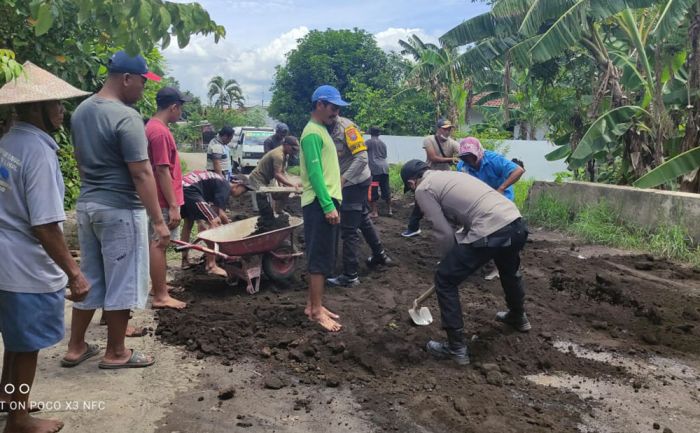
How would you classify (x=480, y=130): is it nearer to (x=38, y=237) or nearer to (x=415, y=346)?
(x=415, y=346)

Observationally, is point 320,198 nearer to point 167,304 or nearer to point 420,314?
point 420,314

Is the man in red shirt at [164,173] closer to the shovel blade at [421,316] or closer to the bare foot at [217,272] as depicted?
the bare foot at [217,272]

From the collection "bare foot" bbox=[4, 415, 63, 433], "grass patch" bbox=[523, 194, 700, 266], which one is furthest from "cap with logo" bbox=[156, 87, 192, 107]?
"grass patch" bbox=[523, 194, 700, 266]

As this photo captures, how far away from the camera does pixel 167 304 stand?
5066 mm

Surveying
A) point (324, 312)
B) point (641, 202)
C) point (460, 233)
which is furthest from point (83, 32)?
point (641, 202)

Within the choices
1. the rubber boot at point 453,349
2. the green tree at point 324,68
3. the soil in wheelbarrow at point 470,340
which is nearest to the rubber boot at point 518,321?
the soil in wheelbarrow at point 470,340

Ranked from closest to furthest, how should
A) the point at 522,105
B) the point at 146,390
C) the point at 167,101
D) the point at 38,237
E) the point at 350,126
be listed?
the point at 38,237
the point at 146,390
the point at 167,101
the point at 350,126
the point at 522,105

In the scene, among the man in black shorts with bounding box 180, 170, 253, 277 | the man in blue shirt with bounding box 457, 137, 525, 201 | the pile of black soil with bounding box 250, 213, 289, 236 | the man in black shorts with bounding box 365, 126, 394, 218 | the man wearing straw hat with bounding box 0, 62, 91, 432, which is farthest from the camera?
the man in black shorts with bounding box 365, 126, 394, 218

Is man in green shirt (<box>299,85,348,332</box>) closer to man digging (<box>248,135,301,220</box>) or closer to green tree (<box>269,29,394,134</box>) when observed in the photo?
man digging (<box>248,135,301,220</box>)

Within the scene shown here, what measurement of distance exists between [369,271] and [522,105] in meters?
18.6

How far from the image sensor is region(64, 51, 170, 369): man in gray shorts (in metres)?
3.52

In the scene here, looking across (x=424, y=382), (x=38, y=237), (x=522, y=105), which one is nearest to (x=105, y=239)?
(x=38, y=237)

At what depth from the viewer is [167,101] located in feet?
17.0

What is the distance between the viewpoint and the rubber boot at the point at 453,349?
4.02 m
